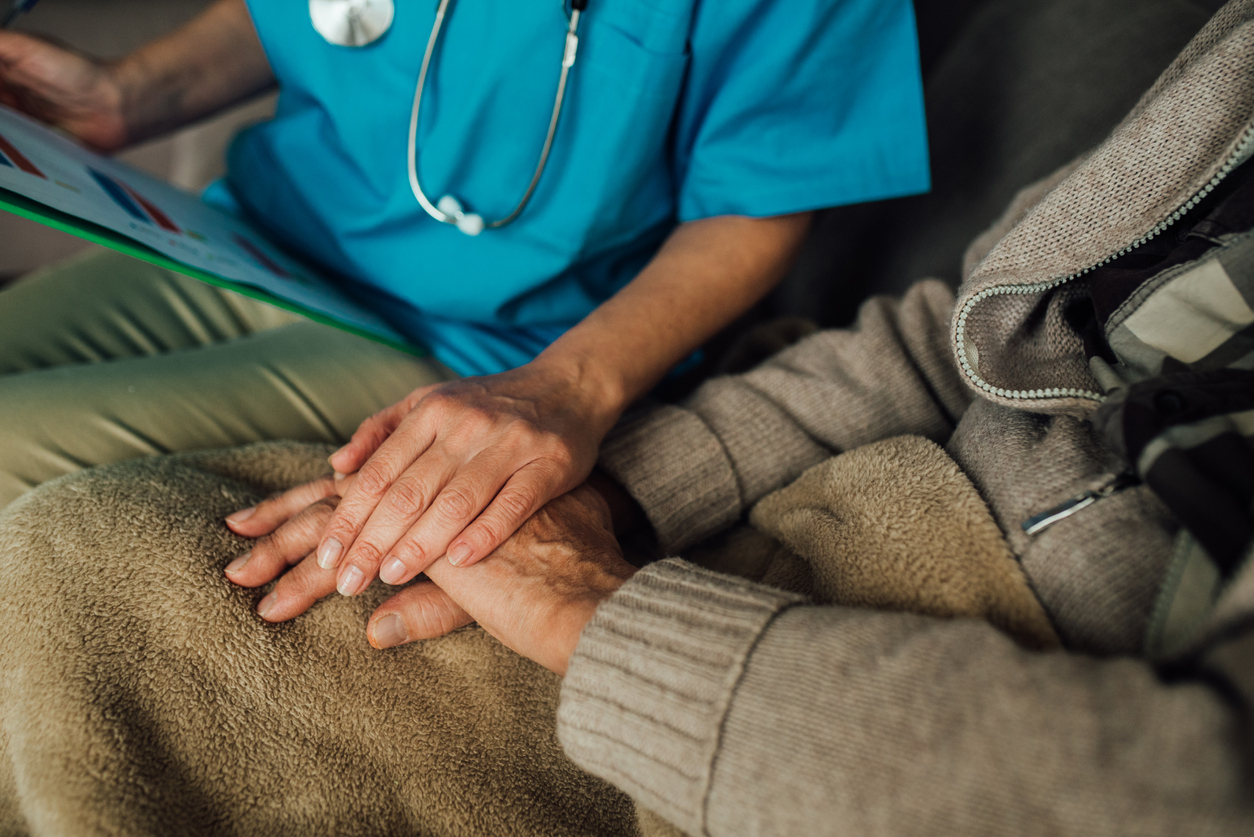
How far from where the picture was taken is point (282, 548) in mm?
496

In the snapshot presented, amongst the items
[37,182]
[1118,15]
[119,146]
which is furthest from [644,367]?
[119,146]

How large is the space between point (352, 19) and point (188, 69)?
368 mm

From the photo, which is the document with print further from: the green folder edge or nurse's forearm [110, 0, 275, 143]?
nurse's forearm [110, 0, 275, 143]

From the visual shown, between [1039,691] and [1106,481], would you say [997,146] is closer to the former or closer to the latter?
[1106,481]

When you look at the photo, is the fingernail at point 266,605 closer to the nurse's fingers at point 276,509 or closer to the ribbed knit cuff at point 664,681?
the nurse's fingers at point 276,509

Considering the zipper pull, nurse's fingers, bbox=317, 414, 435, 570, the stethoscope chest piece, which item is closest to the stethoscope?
the stethoscope chest piece

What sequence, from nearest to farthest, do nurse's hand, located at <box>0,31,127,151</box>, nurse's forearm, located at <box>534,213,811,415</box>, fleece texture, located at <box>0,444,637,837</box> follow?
fleece texture, located at <box>0,444,637,837</box>, nurse's forearm, located at <box>534,213,811,415</box>, nurse's hand, located at <box>0,31,127,151</box>

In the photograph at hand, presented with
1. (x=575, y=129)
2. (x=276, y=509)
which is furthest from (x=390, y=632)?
(x=575, y=129)

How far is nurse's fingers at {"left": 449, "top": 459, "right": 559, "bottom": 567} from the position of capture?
0.47 metres

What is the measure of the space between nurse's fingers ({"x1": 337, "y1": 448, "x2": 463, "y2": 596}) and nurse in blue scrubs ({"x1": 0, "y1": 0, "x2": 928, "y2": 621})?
0.13 feet

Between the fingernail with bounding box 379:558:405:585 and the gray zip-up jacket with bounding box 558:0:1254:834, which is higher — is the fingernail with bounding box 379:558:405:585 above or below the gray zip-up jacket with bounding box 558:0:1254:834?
below

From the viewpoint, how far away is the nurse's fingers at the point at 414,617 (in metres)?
0.47

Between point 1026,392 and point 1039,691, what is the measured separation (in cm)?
21

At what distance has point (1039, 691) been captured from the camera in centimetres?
29
